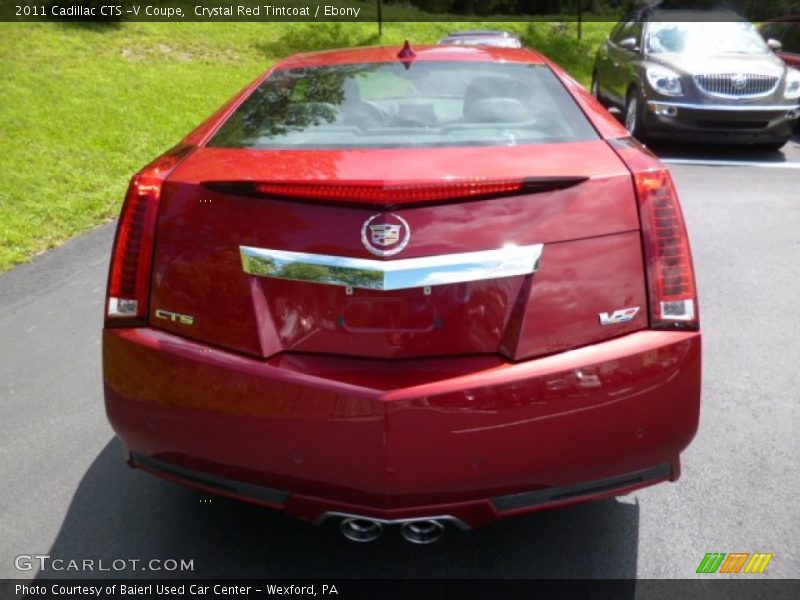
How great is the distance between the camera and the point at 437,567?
114 inches

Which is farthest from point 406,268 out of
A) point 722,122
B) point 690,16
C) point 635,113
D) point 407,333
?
point 690,16

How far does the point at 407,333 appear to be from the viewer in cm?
244

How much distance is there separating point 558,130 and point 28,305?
148 inches

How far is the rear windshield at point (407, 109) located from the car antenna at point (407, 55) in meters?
0.03

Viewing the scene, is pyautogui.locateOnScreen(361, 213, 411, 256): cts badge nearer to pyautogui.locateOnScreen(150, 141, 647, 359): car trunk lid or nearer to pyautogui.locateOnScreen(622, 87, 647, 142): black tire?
pyautogui.locateOnScreen(150, 141, 647, 359): car trunk lid

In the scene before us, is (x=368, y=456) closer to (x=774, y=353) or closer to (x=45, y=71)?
(x=774, y=353)

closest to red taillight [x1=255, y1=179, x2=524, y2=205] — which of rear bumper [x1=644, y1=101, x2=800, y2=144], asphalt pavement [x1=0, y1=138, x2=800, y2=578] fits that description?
asphalt pavement [x1=0, y1=138, x2=800, y2=578]

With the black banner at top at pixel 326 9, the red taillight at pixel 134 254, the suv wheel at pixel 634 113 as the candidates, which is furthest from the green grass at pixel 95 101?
the suv wheel at pixel 634 113

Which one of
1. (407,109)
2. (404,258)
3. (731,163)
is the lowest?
(731,163)

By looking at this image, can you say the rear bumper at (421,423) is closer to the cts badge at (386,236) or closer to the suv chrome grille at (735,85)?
the cts badge at (386,236)

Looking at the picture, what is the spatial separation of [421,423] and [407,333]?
0.82 ft

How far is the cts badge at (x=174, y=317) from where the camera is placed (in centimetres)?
259

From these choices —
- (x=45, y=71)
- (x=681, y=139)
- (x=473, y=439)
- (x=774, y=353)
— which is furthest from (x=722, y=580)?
(x=45, y=71)

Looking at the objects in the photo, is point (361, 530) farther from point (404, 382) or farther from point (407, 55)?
point (407, 55)
